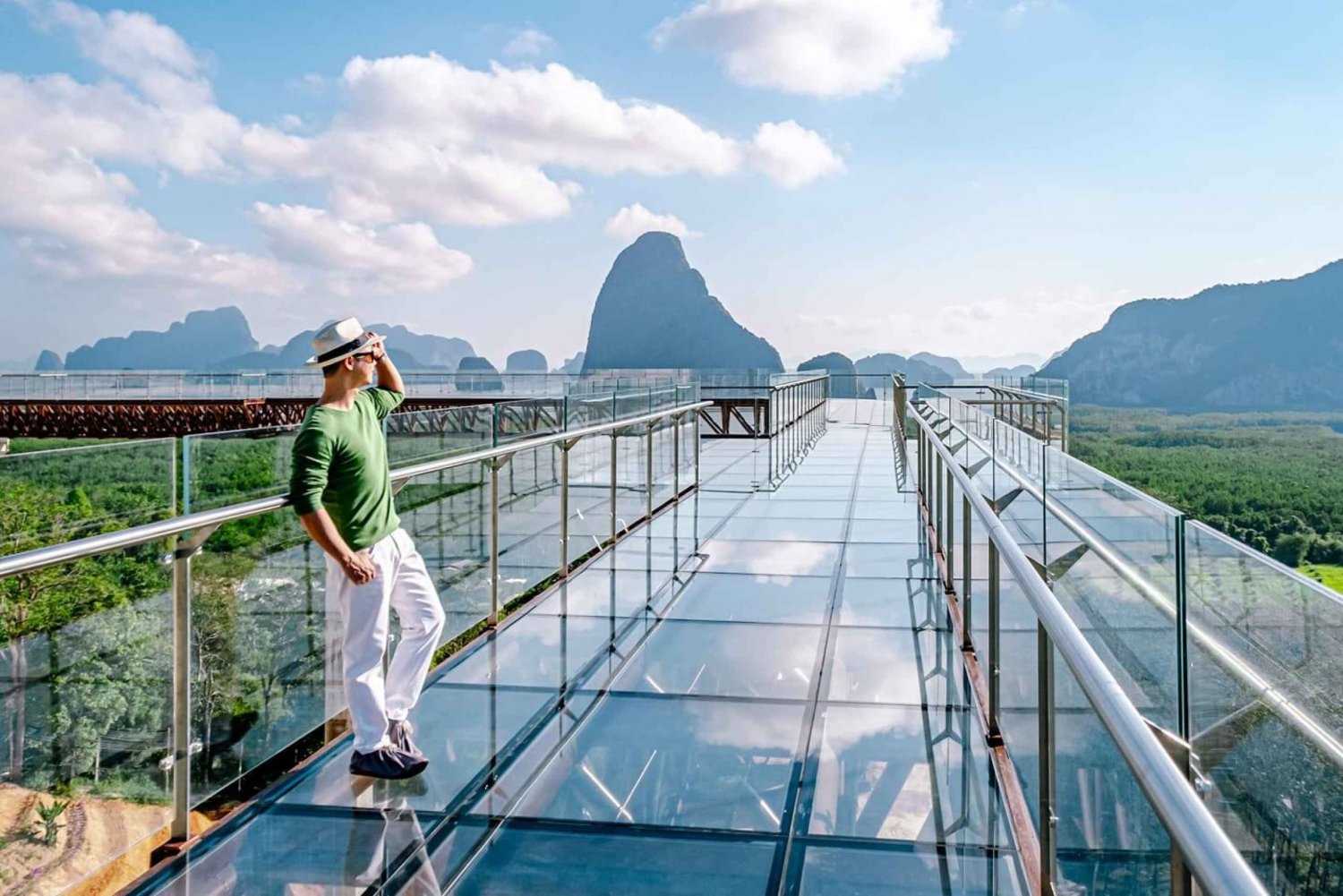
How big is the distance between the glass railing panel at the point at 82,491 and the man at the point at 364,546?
0.64 metres

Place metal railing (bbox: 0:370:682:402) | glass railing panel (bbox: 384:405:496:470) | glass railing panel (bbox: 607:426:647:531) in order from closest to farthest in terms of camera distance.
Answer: glass railing panel (bbox: 384:405:496:470)
glass railing panel (bbox: 607:426:647:531)
metal railing (bbox: 0:370:682:402)

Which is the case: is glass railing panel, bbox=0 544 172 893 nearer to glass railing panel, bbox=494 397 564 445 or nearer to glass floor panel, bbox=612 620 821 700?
glass floor panel, bbox=612 620 821 700

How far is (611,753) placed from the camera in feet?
11.3

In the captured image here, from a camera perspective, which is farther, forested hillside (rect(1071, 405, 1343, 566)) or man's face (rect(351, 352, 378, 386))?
forested hillside (rect(1071, 405, 1343, 566))

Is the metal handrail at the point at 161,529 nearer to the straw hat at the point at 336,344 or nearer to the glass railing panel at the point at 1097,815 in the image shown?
the straw hat at the point at 336,344

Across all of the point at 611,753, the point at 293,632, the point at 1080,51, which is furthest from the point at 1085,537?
the point at 1080,51

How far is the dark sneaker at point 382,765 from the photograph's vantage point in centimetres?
324

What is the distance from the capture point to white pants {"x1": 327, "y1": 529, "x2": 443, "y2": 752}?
3258mm

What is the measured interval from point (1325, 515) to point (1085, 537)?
4195 millimetres

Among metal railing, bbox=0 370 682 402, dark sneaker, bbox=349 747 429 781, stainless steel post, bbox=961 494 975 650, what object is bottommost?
dark sneaker, bbox=349 747 429 781

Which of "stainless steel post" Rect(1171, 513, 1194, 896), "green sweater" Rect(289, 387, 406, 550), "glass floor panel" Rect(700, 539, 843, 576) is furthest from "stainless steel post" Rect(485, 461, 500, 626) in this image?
"stainless steel post" Rect(1171, 513, 1194, 896)

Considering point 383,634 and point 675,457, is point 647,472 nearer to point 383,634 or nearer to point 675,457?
point 675,457

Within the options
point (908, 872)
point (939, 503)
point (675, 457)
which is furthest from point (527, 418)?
Answer: point (908, 872)

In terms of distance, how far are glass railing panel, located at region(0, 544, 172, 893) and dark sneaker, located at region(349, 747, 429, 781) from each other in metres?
0.54
